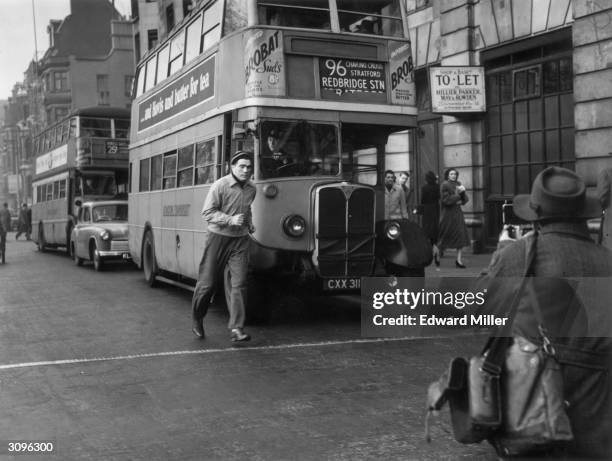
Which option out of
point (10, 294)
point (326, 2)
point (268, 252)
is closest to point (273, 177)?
point (268, 252)

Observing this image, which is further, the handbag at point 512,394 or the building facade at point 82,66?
the building facade at point 82,66

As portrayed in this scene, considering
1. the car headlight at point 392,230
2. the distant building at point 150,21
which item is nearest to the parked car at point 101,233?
the car headlight at point 392,230

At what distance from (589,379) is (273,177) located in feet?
22.1

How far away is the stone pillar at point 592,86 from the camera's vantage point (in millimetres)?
14062

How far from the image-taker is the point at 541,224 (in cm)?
312

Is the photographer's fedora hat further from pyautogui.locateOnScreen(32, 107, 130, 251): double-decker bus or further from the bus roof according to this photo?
the bus roof

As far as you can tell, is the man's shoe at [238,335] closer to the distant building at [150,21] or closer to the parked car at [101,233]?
the parked car at [101,233]

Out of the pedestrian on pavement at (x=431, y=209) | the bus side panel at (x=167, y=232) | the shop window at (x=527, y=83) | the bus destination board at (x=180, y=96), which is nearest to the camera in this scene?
the bus destination board at (x=180, y=96)

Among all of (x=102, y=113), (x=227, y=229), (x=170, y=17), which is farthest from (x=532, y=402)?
(x=170, y=17)

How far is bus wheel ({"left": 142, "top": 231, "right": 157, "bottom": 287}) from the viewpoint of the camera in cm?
1427

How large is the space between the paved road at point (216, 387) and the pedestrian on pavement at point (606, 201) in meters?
1.77

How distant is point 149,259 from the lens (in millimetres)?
14656

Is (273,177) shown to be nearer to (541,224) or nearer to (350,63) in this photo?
(350,63)

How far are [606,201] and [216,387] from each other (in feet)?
11.9
